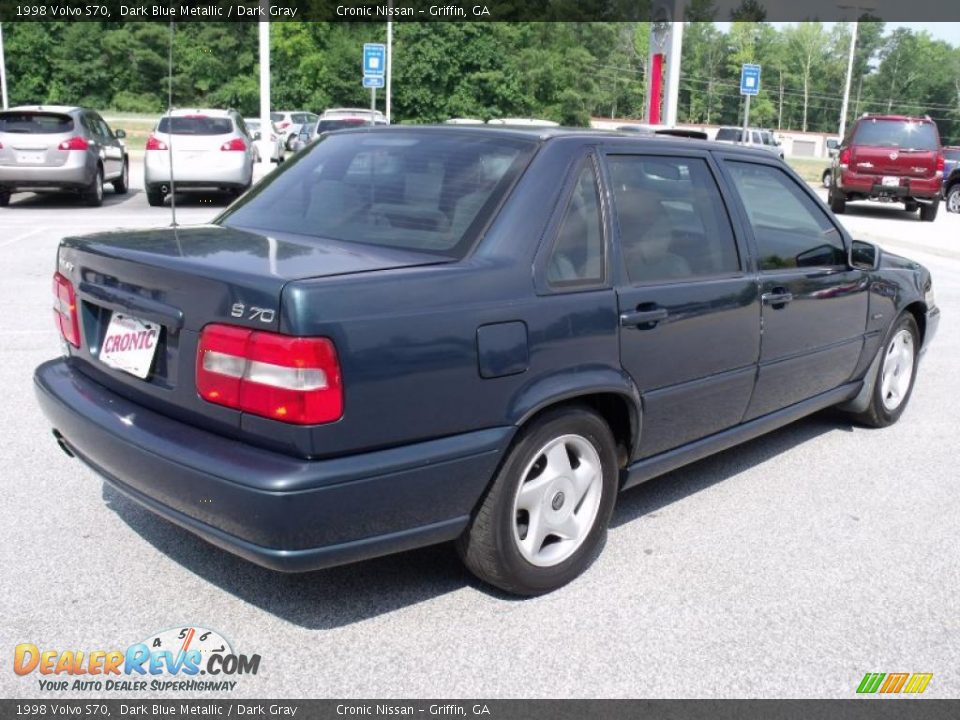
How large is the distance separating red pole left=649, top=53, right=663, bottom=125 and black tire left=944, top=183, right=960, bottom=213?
894cm

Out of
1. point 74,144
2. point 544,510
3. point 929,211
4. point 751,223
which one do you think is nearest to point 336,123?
point 74,144

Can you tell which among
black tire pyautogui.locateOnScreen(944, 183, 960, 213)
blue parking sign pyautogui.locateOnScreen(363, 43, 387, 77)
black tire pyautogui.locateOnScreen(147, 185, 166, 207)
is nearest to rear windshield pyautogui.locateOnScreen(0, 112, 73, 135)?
black tire pyautogui.locateOnScreen(147, 185, 166, 207)

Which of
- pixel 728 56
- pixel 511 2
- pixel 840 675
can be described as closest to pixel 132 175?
pixel 840 675

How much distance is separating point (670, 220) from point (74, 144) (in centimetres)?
1468

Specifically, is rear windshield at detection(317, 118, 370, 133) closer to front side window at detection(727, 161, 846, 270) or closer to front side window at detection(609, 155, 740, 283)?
front side window at detection(727, 161, 846, 270)

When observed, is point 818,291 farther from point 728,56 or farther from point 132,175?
point 728,56

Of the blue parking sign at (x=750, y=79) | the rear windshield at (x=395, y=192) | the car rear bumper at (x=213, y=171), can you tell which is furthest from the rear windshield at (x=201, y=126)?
the rear windshield at (x=395, y=192)

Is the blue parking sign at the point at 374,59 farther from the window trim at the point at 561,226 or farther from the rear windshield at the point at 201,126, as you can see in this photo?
the window trim at the point at 561,226

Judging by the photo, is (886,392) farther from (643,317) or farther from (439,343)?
(439,343)

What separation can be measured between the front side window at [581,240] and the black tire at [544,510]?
1.48ft

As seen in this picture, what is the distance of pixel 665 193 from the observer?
12.6 ft

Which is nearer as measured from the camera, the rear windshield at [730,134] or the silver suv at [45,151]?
the silver suv at [45,151]

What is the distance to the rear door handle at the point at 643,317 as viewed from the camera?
3.45 metres

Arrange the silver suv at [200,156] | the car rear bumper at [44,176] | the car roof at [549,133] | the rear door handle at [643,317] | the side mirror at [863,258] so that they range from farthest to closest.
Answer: the silver suv at [200,156]
the car rear bumper at [44,176]
the side mirror at [863,258]
the car roof at [549,133]
the rear door handle at [643,317]
